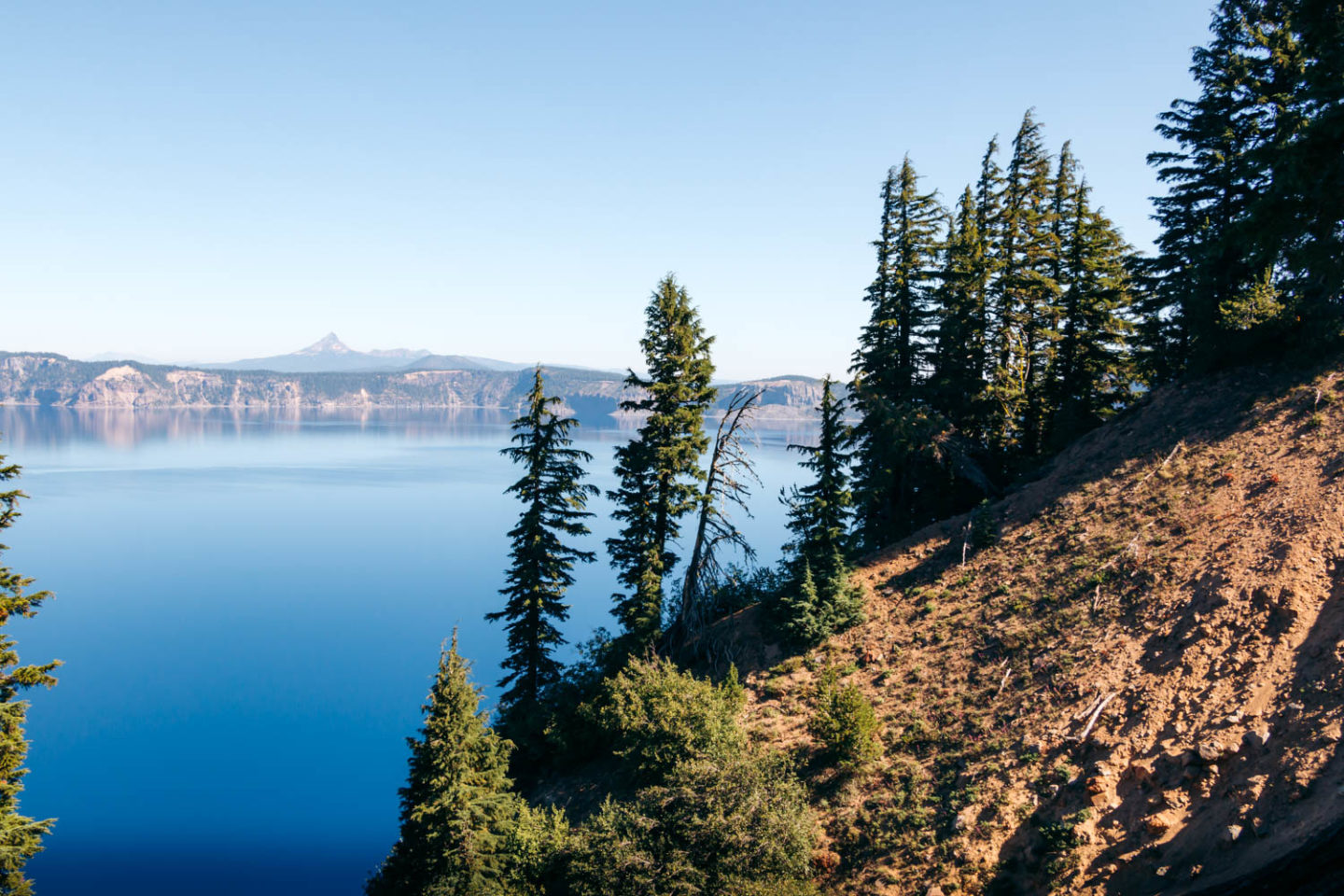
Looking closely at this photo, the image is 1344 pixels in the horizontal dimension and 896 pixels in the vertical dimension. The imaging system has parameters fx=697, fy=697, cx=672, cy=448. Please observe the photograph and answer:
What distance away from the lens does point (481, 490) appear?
113m

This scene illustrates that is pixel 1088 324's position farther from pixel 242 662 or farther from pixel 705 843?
pixel 242 662

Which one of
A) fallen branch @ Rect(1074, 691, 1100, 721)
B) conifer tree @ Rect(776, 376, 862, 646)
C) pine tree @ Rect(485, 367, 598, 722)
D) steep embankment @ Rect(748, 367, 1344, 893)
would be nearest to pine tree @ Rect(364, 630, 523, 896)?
steep embankment @ Rect(748, 367, 1344, 893)

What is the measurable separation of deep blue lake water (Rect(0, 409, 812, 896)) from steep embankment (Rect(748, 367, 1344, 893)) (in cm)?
2380

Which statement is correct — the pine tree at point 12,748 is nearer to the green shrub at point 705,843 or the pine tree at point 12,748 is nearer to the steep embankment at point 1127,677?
the green shrub at point 705,843

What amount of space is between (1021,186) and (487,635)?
44.9 metres

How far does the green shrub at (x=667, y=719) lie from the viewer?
725 inches

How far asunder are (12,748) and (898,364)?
31064 mm

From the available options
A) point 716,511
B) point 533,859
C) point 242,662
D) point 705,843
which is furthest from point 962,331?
point 242,662

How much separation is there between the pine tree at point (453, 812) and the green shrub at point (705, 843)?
209cm

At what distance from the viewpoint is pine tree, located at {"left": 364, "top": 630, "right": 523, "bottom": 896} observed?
16109 mm

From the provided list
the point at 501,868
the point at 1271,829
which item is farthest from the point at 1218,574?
the point at 501,868

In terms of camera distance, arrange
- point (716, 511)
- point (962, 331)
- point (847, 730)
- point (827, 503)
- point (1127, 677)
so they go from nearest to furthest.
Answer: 1. point (1127, 677)
2. point (847, 730)
3. point (827, 503)
4. point (716, 511)
5. point (962, 331)

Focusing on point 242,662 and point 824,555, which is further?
point 242,662

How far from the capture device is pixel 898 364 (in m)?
31.5
